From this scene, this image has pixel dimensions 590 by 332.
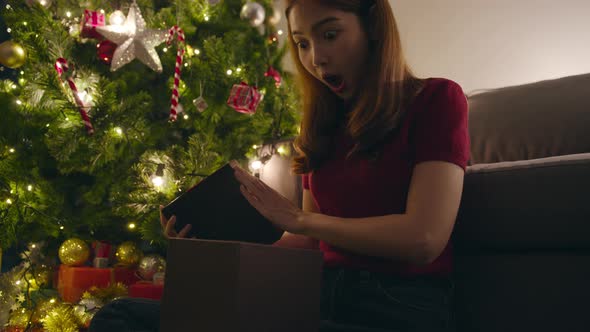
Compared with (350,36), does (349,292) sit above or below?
below

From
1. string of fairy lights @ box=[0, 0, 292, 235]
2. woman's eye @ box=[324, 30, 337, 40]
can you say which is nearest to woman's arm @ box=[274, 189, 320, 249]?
woman's eye @ box=[324, 30, 337, 40]

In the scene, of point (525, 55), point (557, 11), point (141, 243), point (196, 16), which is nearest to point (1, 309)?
point (141, 243)

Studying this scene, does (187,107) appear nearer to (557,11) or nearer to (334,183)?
(334,183)

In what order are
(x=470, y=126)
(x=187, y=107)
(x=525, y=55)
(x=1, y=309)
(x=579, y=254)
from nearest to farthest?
(x=579, y=254) < (x=470, y=126) < (x=1, y=309) < (x=525, y=55) < (x=187, y=107)

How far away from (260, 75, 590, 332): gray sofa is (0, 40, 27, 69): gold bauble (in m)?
1.62

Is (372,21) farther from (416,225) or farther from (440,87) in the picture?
(416,225)

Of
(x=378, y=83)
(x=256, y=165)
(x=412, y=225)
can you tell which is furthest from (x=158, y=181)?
(x=412, y=225)

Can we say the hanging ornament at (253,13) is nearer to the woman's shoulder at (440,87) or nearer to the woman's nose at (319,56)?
the woman's nose at (319,56)

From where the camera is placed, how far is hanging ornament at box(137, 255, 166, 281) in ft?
5.94

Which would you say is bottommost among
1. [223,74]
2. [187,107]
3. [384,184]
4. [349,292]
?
[349,292]

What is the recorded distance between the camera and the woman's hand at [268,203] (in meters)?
0.88

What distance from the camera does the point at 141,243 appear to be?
2068 mm

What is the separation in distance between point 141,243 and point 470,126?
1440mm

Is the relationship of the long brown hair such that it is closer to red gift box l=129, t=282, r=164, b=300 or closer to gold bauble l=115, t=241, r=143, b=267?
red gift box l=129, t=282, r=164, b=300
